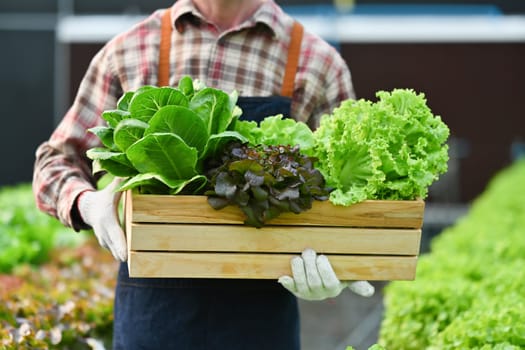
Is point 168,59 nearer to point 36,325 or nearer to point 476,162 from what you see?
point 36,325

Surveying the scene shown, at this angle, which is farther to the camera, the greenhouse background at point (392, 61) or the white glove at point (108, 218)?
the greenhouse background at point (392, 61)

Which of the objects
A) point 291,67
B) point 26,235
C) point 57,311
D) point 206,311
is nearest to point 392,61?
point 26,235

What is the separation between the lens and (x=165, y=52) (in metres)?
2.83

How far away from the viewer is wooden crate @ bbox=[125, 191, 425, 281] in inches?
87.1

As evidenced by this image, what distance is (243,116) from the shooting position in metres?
2.72

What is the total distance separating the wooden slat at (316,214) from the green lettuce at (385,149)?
0.17 ft

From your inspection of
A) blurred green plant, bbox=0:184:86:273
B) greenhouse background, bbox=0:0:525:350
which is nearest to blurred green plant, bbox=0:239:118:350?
blurred green plant, bbox=0:184:86:273

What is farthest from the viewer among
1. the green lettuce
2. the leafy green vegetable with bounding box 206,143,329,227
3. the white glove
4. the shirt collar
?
the shirt collar

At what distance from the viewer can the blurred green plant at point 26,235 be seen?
536 centimetres

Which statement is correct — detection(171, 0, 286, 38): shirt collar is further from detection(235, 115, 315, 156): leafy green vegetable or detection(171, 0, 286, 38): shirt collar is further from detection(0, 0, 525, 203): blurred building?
detection(0, 0, 525, 203): blurred building

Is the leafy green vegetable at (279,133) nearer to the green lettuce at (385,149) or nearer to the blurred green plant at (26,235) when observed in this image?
the green lettuce at (385,149)

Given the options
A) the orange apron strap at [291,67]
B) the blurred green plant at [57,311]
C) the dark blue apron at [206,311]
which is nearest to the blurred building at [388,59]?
the blurred green plant at [57,311]

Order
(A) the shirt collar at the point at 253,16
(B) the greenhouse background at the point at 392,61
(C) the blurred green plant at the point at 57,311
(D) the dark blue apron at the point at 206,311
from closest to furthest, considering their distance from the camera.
Result: 1. (D) the dark blue apron at the point at 206,311
2. (A) the shirt collar at the point at 253,16
3. (C) the blurred green plant at the point at 57,311
4. (B) the greenhouse background at the point at 392,61

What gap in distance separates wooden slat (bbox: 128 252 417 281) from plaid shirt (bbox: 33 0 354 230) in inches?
25.5
